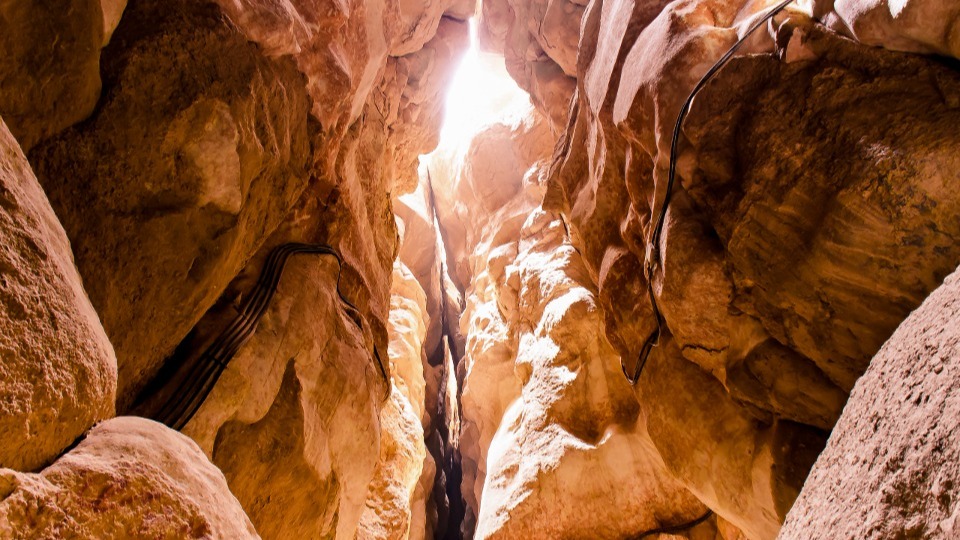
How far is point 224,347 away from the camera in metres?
3.22

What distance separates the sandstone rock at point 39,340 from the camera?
1262mm

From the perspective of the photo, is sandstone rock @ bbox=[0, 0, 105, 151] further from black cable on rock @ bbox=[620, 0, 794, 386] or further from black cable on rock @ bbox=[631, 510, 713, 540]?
black cable on rock @ bbox=[631, 510, 713, 540]

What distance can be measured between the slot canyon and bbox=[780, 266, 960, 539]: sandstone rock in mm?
11

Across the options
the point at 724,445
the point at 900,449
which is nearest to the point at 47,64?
the point at 900,449

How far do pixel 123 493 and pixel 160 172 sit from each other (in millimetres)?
1848

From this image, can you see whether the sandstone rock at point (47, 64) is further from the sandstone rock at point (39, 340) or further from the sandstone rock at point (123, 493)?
the sandstone rock at point (123, 493)

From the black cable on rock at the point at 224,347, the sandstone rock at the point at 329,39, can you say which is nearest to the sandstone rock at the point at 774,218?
A: the sandstone rock at the point at 329,39

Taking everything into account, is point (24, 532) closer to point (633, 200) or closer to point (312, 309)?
point (312, 309)

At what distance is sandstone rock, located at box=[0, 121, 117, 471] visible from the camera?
49.7 inches

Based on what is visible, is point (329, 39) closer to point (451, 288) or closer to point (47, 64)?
point (47, 64)

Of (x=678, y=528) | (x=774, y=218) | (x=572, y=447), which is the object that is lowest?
(x=678, y=528)

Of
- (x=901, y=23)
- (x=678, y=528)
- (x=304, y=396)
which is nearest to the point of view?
(x=901, y=23)

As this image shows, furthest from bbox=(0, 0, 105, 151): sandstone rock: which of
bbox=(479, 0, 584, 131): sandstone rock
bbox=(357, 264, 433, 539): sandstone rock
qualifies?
bbox=(479, 0, 584, 131): sandstone rock

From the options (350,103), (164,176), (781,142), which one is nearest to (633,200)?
(781,142)
